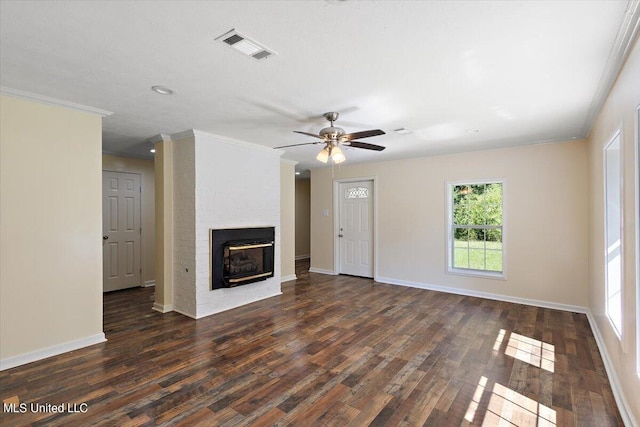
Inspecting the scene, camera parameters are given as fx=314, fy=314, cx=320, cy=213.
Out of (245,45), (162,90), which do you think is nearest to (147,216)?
(162,90)

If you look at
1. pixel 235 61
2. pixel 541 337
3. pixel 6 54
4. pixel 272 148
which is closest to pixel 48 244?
pixel 6 54

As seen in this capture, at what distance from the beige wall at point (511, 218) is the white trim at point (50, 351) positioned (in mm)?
4730

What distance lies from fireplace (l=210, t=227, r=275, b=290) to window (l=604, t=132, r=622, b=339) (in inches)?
162

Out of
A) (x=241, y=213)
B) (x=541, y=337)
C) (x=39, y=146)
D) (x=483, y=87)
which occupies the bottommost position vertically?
(x=541, y=337)

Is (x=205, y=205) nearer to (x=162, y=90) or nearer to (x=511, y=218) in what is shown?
(x=162, y=90)

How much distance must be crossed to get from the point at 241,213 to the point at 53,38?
120 inches

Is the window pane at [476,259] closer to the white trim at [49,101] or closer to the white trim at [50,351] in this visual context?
the white trim at [50,351]

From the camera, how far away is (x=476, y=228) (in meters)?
5.40

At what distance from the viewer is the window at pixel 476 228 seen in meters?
5.19

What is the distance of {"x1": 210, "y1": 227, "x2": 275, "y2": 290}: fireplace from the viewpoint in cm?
439

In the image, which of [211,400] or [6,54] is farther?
[211,400]

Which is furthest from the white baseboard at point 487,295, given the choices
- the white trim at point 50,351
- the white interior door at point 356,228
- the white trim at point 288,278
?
the white trim at point 50,351

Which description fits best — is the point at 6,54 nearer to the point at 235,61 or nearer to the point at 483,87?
the point at 235,61

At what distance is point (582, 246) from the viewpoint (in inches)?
175
